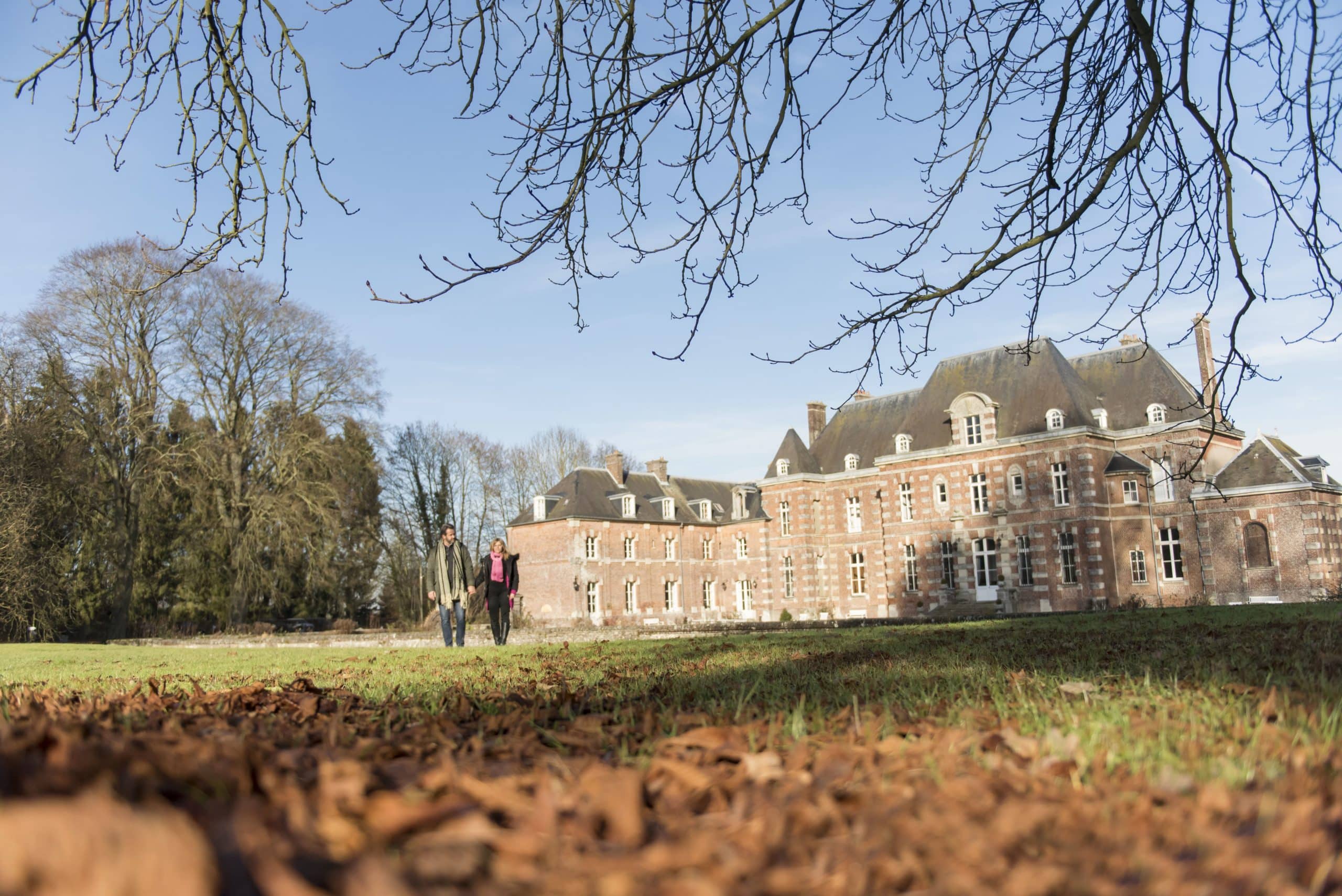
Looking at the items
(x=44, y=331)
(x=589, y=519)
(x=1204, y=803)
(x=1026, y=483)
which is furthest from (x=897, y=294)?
(x=589, y=519)

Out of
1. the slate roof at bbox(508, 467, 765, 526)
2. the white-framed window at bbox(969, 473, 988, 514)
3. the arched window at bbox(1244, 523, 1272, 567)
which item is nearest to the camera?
the arched window at bbox(1244, 523, 1272, 567)

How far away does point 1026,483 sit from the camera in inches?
1569

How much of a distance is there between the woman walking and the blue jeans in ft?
2.08

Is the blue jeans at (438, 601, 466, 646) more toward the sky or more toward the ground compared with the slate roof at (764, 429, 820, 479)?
more toward the ground

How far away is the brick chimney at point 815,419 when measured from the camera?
168 feet

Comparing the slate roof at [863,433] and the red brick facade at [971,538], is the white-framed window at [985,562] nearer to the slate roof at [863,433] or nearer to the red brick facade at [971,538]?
the red brick facade at [971,538]

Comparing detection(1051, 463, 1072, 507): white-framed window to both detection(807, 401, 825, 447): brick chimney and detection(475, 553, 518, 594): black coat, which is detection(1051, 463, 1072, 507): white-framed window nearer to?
detection(807, 401, 825, 447): brick chimney

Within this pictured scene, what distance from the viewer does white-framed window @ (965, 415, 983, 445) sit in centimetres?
4156

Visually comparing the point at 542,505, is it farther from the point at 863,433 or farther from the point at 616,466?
the point at 863,433

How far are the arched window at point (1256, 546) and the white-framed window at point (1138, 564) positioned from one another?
3601 millimetres

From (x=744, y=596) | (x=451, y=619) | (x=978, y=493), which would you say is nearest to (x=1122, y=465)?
(x=978, y=493)

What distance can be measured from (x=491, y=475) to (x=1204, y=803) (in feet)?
193

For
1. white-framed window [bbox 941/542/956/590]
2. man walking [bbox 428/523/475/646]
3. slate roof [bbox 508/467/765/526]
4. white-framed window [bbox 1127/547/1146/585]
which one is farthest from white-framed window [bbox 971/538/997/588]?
man walking [bbox 428/523/475/646]

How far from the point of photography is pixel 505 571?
51.3 ft
